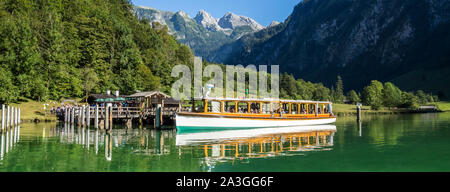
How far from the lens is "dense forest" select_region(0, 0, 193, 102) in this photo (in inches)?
2206

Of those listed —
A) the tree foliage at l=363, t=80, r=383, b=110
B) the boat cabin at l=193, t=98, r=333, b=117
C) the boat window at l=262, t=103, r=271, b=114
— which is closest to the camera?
the boat cabin at l=193, t=98, r=333, b=117

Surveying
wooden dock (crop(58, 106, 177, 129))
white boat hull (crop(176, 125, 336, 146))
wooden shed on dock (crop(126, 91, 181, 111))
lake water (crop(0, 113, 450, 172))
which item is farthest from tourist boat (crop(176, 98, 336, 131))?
wooden shed on dock (crop(126, 91, 181, 111))

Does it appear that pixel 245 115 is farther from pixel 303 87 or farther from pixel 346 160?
pixel 303 87

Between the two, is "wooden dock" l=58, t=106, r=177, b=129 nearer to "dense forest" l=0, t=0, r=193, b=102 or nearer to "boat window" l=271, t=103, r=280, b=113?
"dense forest" l=0, t=0, r=193, b=102

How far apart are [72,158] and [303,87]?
148066mm

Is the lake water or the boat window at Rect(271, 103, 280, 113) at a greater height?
the boat window at Rect(271, 103, 280, 113)

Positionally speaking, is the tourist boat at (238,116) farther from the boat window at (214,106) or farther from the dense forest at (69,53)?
the dense forest at (69,53)

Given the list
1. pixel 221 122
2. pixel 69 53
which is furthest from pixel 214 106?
pixel 69 53

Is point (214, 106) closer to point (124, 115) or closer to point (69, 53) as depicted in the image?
point (124, 115)

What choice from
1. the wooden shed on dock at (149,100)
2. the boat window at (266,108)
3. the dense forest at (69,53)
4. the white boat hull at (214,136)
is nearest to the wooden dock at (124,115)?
the wooden shed on dock at (149,100)

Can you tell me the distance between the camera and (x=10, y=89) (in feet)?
169

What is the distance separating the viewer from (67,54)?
2677 inches

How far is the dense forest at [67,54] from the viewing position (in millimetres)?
56031
